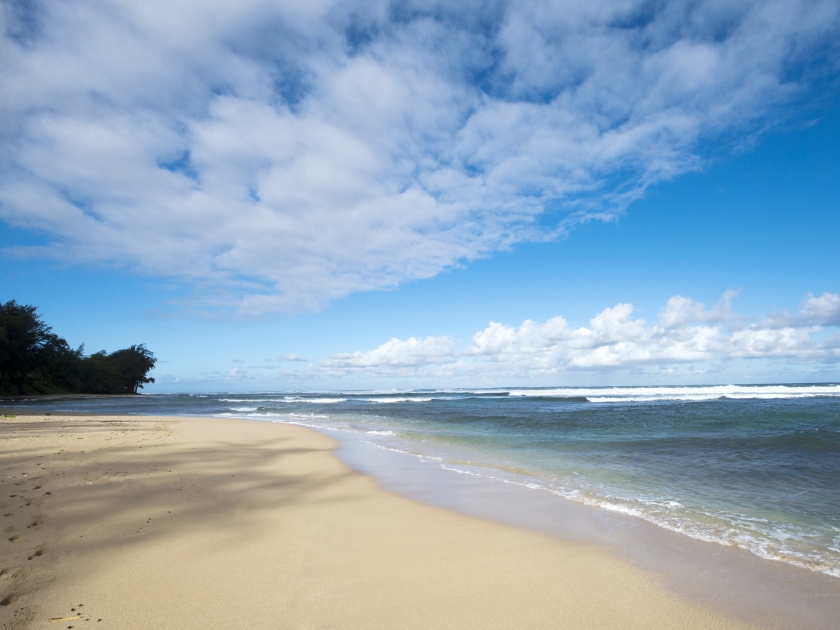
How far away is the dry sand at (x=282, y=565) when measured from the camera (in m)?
2.94

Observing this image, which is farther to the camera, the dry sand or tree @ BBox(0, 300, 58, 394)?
tree @ BBox(0, 300, 58, 394)

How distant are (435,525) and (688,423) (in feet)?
58.3

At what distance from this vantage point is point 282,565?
12.3 feet

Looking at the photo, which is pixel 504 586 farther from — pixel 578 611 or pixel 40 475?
pixel 40 475

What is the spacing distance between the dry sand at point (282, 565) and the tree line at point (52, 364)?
161 feet

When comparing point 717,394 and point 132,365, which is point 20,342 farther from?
point 717,394

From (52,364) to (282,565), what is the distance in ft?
219

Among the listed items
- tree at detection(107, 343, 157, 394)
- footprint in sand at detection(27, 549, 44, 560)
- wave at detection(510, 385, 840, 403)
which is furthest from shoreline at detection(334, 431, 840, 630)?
tree at detection(107, 343, 157, 394)

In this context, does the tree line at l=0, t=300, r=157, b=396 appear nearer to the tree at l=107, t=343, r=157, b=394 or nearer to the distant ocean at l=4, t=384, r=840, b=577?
the tree at l=107, t=343, r=157, b=394

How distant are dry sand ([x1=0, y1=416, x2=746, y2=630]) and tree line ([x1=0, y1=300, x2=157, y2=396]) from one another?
161 ft

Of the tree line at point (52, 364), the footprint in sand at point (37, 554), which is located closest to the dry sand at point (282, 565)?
the footprint in sand at point (37, 554)

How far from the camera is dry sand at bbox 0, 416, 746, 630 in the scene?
9.64 ft

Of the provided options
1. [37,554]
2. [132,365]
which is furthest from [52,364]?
[37,554]

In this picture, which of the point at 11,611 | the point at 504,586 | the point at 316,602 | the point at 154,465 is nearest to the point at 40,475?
the point at 154,465
